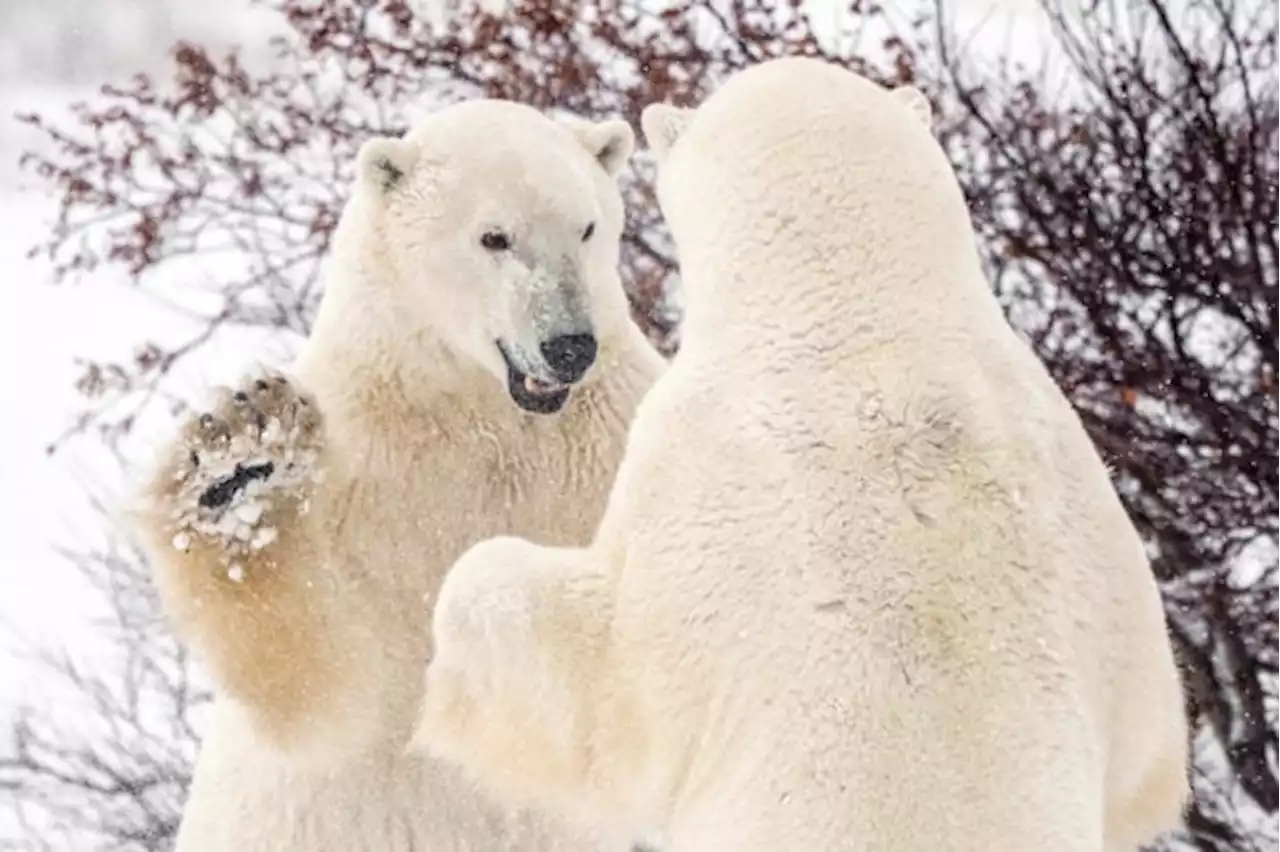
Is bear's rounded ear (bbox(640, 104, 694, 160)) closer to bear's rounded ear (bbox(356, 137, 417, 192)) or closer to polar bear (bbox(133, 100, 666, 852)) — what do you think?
polar bear (bbox(133, 100, 666, 852))

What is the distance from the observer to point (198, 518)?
2.29 meters

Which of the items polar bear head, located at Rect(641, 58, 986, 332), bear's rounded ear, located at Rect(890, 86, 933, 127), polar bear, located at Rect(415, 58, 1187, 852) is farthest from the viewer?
bear's rounded ear, located at Rect(890, 86, 933, 127)

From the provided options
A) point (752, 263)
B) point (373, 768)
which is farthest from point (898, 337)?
Result: point (373, 768)

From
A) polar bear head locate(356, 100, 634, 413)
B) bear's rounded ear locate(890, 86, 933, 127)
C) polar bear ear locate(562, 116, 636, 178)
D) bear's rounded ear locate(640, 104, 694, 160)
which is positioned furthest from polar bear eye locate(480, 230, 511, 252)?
bear's rounded ear locate(890, 86, 933, 127)

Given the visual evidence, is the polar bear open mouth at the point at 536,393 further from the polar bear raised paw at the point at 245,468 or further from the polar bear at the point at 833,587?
the polar bear at the point at 833,587

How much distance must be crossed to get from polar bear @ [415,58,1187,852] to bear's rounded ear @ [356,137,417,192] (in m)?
0.79

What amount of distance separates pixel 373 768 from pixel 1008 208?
3500 millimetres

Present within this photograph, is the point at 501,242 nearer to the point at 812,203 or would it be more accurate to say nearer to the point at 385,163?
the point at 385,163

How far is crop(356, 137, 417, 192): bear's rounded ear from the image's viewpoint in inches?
99.3

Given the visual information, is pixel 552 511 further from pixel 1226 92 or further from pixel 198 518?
pixel 1226 92

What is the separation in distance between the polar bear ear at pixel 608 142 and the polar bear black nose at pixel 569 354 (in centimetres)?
37

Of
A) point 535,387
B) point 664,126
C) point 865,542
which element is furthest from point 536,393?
point 865,542

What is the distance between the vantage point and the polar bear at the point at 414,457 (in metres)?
2.42

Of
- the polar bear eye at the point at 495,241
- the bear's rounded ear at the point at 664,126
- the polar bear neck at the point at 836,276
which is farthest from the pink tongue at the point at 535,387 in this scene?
the polar bear neck at the point at 836,276
